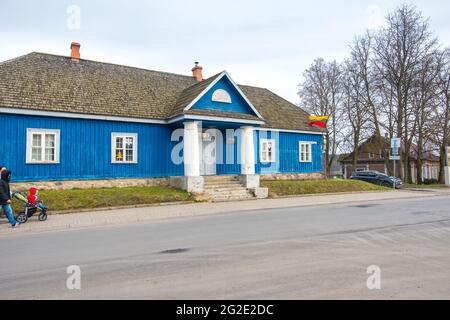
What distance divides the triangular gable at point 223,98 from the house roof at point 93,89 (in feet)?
1.31

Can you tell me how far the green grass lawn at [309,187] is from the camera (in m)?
19.1

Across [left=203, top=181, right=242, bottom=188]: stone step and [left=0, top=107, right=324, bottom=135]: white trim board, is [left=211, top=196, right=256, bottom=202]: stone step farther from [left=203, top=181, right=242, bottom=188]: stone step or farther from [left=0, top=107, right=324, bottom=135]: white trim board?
[left=0, top=107, right=324, bottom=135]: white trim board

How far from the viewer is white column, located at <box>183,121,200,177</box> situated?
1677 cm

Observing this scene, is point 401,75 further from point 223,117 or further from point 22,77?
point 22,77

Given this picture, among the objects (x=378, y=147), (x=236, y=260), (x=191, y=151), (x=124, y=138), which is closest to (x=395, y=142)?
(x=191, y=151)

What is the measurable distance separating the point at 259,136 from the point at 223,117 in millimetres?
5734

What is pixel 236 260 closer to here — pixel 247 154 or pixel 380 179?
pixel 247 154

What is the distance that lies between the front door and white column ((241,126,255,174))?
244 centimetres

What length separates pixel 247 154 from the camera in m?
18.6

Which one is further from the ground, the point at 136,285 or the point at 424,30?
the point at 424,30

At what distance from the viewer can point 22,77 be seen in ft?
53.0

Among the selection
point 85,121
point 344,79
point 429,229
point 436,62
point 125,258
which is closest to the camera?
point 125,258

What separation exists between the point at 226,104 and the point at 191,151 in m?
4.07
